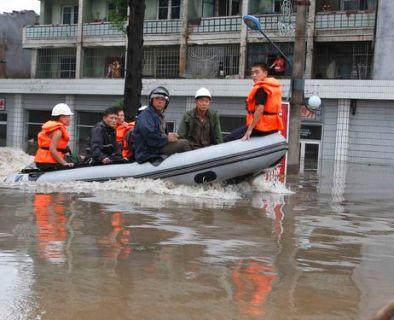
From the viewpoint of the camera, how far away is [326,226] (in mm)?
6820

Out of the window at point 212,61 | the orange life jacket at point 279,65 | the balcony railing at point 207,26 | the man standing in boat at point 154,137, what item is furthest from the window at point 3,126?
the man standing in boat at point 154,137

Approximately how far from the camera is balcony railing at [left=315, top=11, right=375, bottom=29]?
2955cm

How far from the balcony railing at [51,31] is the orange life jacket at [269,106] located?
32.2 metres

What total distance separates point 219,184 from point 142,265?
496 cm

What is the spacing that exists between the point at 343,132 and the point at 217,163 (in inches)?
738

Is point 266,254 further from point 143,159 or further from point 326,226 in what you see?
point 143,159

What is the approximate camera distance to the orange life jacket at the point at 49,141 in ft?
33.0

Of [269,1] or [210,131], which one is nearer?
[210,131]

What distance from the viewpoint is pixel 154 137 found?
30.8ft

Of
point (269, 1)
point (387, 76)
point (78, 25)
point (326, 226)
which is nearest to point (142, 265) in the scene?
point (326, 226)

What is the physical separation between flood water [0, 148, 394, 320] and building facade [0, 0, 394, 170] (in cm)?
1857

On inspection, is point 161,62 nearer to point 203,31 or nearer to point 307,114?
point 203,31

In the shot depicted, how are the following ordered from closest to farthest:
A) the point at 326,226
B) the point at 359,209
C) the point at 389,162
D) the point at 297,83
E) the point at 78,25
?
the point at 326,226 → the point at 359,209 → the point at 297,83 → the point at 389,162 → the point at 78,25

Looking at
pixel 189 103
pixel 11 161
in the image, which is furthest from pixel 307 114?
pixel 11 161
